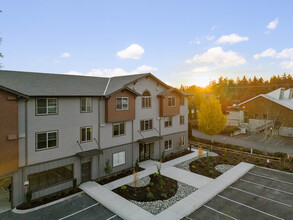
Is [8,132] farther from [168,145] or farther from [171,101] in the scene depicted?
[168,145]

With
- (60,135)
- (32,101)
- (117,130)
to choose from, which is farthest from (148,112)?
(32,101)

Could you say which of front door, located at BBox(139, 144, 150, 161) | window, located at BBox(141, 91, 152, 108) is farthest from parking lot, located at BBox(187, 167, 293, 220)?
window, located at BBox(141, 91, 152, 108)

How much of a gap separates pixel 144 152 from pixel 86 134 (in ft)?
28.3

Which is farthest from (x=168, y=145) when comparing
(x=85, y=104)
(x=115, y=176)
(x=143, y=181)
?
(x=85, y=104)

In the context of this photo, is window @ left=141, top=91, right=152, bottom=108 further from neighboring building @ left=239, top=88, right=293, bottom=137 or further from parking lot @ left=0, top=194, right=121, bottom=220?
neighboring building @ left=239, top=88, right=293, bottom=137

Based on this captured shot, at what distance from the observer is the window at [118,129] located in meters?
19.0

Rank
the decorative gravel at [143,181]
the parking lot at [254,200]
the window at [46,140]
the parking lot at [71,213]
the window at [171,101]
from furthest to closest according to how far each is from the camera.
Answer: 1. the window at [171,101]
2. the decorative gravel at [143,181]
3. the window at [46,140]
4. the parking lot at [254,200]
5. the parking lot at [71,213]

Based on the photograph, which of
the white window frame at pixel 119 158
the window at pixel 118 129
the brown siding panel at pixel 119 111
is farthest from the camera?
the window at pixel 118 129

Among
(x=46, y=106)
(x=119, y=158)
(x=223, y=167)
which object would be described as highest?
(x=46, y=106)

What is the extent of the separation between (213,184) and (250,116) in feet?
108

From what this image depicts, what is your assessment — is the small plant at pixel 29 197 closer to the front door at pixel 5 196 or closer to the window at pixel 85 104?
the front door at pixel 5 196

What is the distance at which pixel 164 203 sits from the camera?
13.4 meters

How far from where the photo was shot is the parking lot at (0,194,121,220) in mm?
11852

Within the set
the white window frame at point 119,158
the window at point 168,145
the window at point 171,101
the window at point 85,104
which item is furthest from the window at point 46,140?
the window at point 171,101
